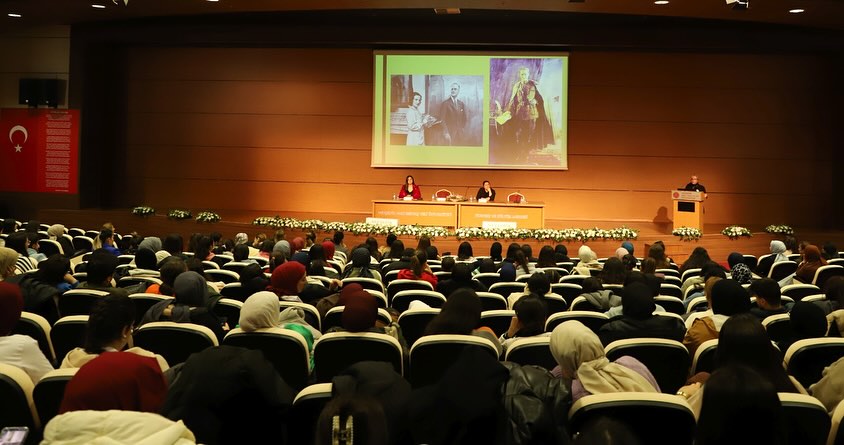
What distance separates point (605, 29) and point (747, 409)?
1304 cm

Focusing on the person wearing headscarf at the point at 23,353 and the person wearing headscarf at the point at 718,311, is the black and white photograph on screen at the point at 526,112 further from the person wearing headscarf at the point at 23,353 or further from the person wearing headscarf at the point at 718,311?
the person wearing headscarf at the point at 23,353

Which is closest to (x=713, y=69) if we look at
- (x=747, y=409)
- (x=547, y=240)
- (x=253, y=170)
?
(x=547, y=240)

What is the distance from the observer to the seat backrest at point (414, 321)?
4.45 meters

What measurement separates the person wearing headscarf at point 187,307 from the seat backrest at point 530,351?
5.03ft

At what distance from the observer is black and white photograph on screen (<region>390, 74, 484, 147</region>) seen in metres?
15.0

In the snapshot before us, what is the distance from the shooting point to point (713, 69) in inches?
591

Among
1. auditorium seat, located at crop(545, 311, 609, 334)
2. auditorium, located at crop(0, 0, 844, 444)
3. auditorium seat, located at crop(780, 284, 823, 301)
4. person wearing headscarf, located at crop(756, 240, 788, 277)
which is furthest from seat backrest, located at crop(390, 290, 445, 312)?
person wearing headscarf, located at crop(756, 240, 788, 277)

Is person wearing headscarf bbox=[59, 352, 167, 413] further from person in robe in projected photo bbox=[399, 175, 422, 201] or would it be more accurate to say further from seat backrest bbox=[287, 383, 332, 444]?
person in robe in projected photo bbox=[399, 175, 422, 201]

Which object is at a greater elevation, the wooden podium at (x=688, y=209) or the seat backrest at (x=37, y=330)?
the wooden podium at (x=688, y=209)

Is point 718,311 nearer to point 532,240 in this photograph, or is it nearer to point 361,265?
point 361,265

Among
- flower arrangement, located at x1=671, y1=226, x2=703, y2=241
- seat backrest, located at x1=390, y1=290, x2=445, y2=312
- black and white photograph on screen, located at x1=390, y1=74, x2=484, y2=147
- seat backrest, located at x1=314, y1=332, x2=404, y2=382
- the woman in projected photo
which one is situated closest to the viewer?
seat backrest, located at x1=314, y1=332, x2=404, y2=382

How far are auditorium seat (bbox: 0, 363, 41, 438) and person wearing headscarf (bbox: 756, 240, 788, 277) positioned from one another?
7.55 m

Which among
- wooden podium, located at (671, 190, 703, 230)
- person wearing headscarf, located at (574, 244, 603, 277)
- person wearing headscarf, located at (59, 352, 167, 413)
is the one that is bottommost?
person wearing headscarf, located at (59, 352, 167, 413)

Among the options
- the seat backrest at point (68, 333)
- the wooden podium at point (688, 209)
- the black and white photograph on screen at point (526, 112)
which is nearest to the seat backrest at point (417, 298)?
the seat backrest at point (68, 333)
